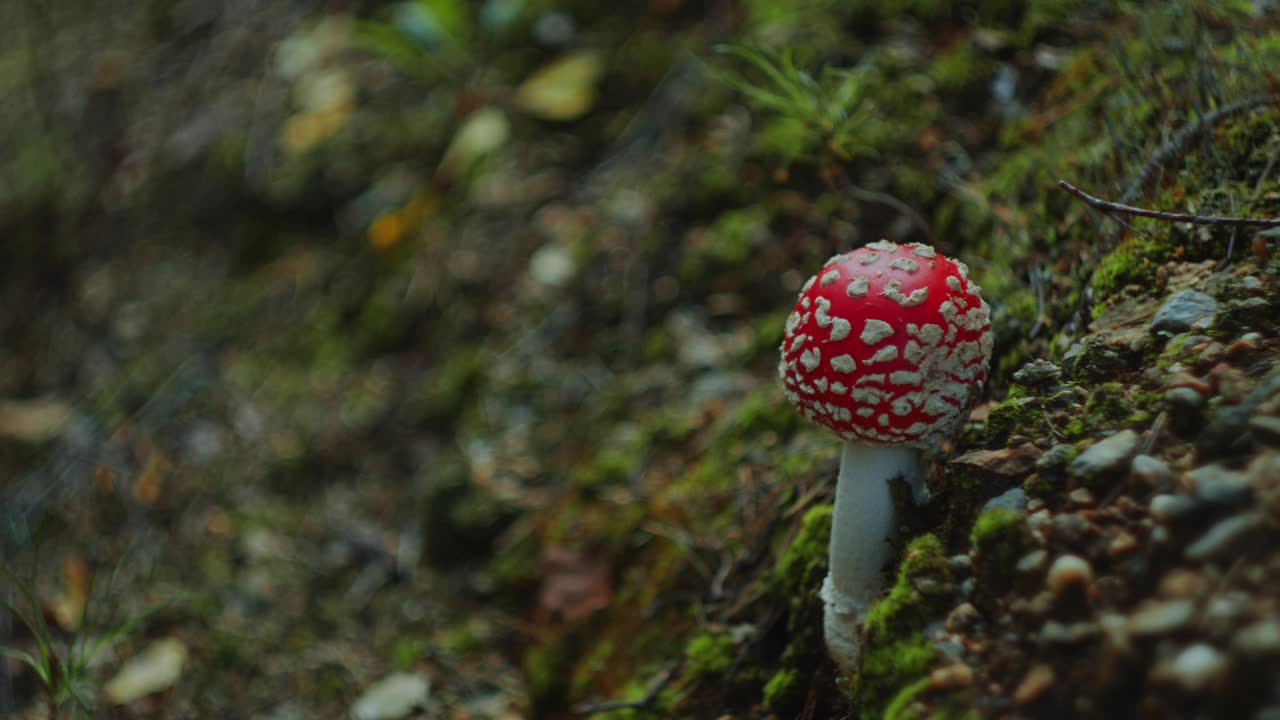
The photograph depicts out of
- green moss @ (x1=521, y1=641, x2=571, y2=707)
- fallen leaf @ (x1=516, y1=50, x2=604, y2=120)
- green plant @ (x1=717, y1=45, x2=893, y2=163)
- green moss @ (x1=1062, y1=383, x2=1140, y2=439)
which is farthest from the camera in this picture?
fallen leaf @ (x1=516, y1=50, x2=604, y2=120)

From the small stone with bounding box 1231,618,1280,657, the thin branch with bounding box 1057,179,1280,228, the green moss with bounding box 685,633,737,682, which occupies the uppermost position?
the thin branch with bounding box 1057,179,1280,228

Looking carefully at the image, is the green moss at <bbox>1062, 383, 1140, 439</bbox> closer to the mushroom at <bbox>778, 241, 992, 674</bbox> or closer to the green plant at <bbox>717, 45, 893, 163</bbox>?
the mushroom at <bbox>778, 241, 992, 674</bbox>

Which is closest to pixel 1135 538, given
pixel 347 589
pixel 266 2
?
pixel 347 589

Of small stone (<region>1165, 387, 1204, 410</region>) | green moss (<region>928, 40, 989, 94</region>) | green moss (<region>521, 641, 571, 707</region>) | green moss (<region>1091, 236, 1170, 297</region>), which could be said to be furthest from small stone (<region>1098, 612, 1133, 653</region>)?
green moss (<region>928, 40, 989, 94</region>)

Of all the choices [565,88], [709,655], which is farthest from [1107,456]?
[565,88]

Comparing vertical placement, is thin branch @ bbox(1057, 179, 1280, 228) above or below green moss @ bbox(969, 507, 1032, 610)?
above

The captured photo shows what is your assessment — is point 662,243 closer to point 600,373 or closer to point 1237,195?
point 600,373

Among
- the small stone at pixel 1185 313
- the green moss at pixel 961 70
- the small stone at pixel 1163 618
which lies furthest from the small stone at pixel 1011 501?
the green moss at pixel 961 70

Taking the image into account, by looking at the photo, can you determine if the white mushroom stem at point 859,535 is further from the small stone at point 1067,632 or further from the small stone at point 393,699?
the small stone at point 393,699
